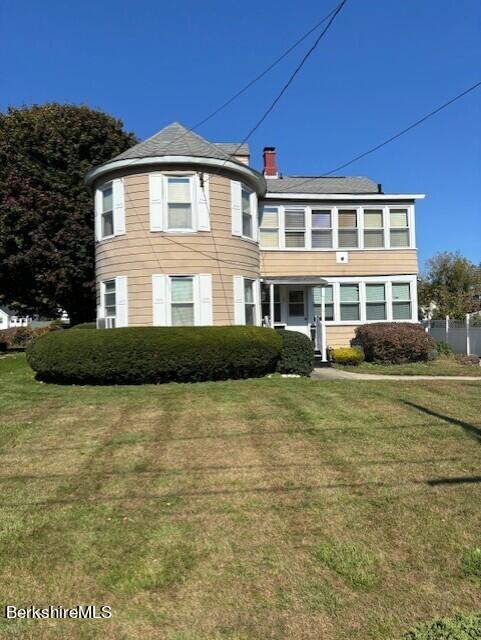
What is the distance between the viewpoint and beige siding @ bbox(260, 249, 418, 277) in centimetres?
1825

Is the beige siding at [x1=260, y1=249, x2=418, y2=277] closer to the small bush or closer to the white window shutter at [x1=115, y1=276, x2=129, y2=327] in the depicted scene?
the small bush

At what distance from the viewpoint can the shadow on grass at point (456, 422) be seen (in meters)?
6.70

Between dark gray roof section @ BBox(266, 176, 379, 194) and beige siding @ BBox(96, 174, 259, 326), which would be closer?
beige siding @ BBox(96, 174, 259, 326)

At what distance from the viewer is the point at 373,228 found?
1912cm

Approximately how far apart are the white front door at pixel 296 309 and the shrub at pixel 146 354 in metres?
6.19

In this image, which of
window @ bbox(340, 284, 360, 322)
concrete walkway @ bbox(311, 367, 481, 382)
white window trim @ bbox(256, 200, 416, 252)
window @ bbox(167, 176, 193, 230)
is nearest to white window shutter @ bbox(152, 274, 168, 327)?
window @ bbox(167, 176, 193, 230)

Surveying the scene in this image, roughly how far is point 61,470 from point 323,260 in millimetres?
14521

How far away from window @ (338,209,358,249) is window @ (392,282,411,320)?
214 cm

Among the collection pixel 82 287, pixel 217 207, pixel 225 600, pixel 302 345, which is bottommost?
pixel 225 600

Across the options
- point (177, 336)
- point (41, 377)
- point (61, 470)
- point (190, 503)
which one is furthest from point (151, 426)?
point (41, 377)

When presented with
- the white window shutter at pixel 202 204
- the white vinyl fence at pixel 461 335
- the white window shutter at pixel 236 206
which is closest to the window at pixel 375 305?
the white vinyl fence at pixel 461 335

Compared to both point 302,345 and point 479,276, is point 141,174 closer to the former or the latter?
point 302,345

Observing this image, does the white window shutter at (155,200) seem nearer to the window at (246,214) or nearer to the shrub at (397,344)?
the window at (246,214)

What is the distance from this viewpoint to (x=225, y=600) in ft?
10.7
